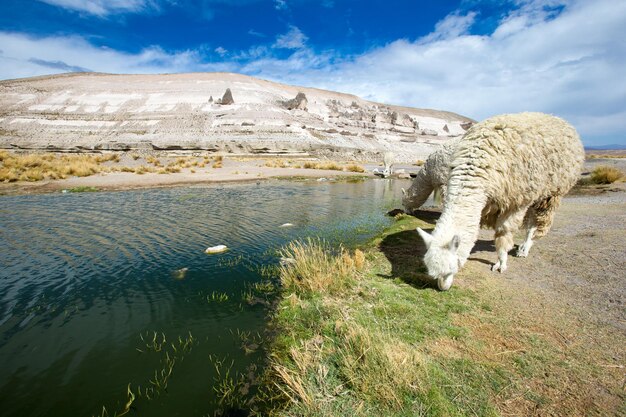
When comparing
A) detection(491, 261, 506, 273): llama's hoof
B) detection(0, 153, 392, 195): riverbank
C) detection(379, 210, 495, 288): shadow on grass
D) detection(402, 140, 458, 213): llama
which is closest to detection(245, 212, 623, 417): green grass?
detection(379, 210, 495, 288): shadow on grass

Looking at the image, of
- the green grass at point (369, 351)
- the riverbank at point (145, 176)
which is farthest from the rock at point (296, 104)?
the green grass at point (369, 351)

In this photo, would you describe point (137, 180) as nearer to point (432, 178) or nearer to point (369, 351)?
point (432, 178)

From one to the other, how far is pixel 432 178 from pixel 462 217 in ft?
18.2

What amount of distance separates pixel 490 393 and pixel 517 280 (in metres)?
3.61

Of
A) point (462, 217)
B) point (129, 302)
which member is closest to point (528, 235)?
point (462, 217)

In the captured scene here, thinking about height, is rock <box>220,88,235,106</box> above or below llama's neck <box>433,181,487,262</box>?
above

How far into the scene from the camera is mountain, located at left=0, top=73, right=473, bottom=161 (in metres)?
42.2

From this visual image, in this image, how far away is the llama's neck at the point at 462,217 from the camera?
16.5 feet

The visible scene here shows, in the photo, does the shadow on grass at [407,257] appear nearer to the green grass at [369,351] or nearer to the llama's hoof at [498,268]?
the green grass at [369,351]

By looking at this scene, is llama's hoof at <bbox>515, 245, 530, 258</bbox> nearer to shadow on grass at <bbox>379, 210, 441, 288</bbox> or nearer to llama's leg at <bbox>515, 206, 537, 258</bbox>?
llama's leg at <bbox>515, 206, 537, 258</bbox>

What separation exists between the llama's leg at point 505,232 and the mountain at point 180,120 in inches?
1519

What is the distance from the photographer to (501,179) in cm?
557

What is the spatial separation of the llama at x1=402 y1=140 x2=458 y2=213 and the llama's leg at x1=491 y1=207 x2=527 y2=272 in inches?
112

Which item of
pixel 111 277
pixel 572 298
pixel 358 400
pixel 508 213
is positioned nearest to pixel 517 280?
pixel 572 298
